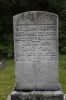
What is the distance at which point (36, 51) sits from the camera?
27.8 feet

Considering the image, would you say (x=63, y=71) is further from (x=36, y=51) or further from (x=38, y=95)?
(x=38, y=95)

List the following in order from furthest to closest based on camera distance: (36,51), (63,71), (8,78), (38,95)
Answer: (63,71) → (8,78) → (36,51) → (38,95)

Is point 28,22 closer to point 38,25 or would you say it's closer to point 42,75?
point 38,25

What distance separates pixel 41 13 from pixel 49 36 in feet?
1.69

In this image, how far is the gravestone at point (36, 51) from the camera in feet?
27.6

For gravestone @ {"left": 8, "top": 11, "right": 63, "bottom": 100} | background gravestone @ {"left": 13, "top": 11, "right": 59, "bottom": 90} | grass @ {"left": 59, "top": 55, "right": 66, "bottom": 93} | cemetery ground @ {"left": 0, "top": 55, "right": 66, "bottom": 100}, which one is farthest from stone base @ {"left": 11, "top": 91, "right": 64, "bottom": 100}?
grass @ {"left": 59, "top": 55, "right": 66, "bottom": 93}

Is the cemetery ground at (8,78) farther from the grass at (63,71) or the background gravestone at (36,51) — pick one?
the background gravestone at (36,51)

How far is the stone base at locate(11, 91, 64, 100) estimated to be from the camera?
27.0ft

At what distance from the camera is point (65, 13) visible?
592 inches

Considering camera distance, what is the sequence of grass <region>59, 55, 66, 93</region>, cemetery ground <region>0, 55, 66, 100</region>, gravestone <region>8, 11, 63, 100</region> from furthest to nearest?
grass <region>59, 55, 66, 93</region>
cemetery ground <region>0, 55, 66, 100</region>
gravestone <region>8, 11, 63, 100</region>

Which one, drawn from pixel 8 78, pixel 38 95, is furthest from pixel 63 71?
pixel 38 95

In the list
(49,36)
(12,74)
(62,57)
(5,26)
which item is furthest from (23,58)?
(5,26)

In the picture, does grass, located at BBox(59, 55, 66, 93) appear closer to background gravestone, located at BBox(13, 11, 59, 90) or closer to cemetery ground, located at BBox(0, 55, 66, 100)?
cemetery ground, located at BBox(0, 55, 66, 100)

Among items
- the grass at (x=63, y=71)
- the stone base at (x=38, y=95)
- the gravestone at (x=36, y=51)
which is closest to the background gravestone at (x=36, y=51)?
the gravestone at (x=36, y=51)
